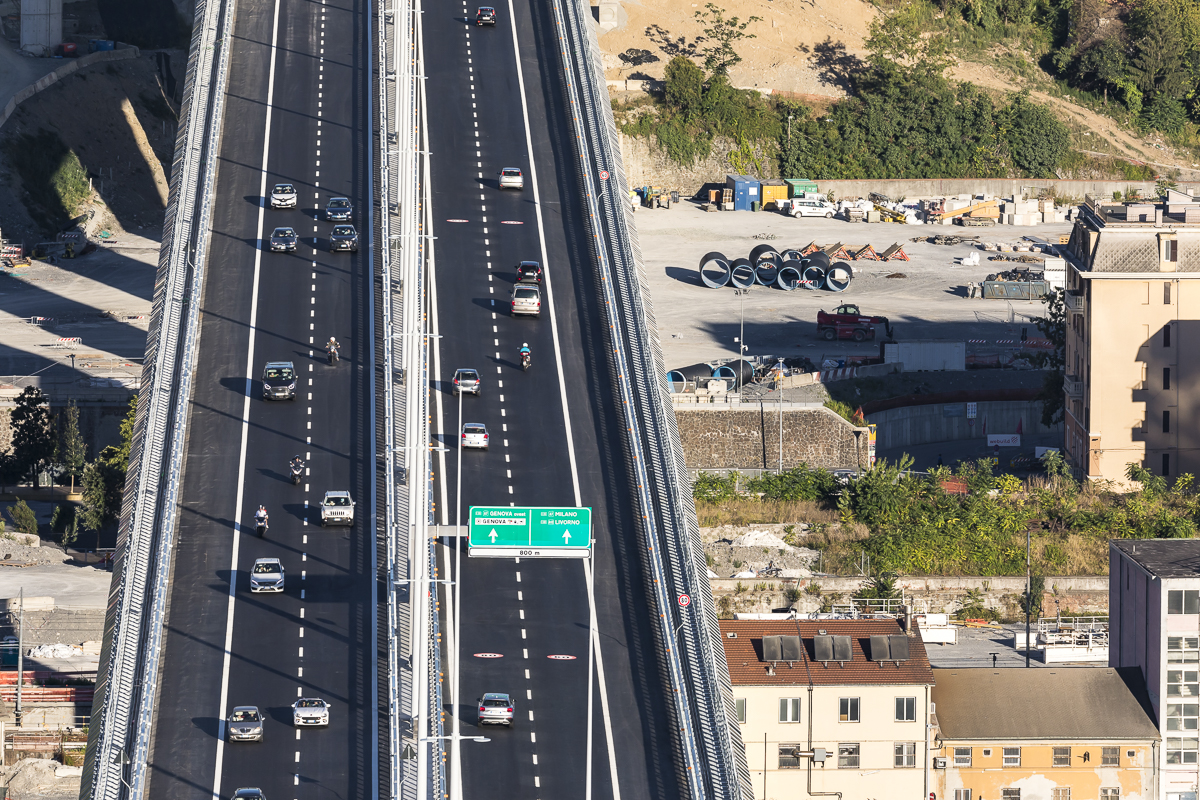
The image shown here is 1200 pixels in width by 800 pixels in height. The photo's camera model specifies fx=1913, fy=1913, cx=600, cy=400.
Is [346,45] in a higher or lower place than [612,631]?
higher

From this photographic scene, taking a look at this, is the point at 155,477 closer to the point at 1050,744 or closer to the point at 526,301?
the point at 526,301

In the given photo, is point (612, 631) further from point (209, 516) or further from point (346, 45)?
point (346, 45)

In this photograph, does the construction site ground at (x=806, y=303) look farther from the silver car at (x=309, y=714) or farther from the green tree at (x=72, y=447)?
the silver car at (x=309, y=714)

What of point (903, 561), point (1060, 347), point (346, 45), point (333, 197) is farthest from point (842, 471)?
point (346, 45)

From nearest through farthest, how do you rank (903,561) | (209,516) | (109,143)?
(209,516) < (903,561) < (109,143)

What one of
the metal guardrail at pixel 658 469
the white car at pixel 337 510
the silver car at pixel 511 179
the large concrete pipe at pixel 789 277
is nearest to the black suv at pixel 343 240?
the silver car at pixel 511 179

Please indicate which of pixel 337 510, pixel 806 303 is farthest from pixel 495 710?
pixel 806 303

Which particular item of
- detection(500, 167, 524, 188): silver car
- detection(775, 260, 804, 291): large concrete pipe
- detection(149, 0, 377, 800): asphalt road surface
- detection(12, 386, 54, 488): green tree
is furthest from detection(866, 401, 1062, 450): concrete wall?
detection(12, 386, 54, 488): green tree
